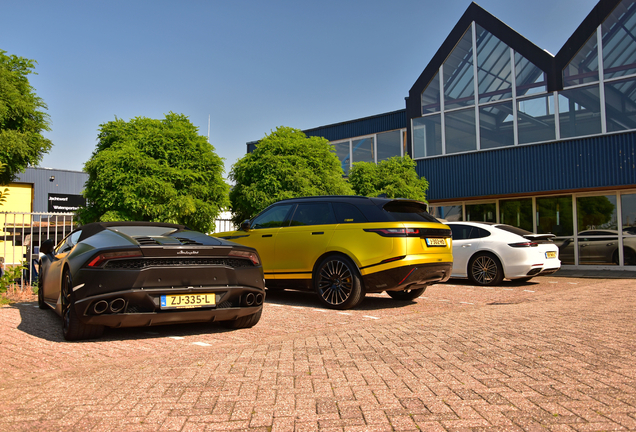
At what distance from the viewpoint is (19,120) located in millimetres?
16625

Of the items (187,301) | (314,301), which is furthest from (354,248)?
(187,301)

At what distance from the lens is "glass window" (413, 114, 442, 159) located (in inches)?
754

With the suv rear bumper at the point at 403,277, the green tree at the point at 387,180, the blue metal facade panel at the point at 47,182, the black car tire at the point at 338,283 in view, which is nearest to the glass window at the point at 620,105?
the green tree at the point at 387,180

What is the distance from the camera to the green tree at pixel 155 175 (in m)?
10.6

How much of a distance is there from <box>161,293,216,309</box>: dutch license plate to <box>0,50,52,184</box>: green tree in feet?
45.0

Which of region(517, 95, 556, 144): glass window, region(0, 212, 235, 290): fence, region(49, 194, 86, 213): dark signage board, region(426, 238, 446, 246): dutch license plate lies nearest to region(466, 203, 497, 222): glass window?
region(517, 95, 556, 144): glass window

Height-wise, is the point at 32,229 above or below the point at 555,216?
below

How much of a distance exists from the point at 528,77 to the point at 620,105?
3.13 m

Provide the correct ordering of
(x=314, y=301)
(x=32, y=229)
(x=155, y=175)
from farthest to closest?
(x=155, y=175) → (x=32, y=229) → (x=314, y=301)

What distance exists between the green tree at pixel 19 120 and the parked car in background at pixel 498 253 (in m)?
14.0

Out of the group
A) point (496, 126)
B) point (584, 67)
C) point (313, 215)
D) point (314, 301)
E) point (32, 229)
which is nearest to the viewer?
point (313, 215)

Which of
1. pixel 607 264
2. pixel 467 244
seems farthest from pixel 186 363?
pixel 607 264

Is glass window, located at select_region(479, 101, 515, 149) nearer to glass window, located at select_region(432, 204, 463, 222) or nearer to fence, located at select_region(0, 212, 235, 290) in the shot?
glass window, located at select_region(432, 204, 463, 222)

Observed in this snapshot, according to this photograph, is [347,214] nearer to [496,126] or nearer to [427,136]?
[496,126]
